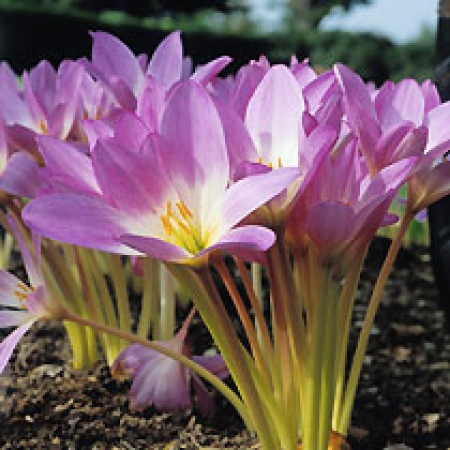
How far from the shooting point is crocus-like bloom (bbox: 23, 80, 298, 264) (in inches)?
31.0

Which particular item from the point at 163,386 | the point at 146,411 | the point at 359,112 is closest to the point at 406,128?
the point at 359,112

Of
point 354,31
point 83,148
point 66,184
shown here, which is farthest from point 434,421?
point 354,31

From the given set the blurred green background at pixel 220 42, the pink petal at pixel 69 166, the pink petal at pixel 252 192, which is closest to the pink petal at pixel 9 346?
the pink petal at pixel 69 166

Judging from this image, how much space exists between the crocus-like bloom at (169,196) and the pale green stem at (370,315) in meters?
0.26

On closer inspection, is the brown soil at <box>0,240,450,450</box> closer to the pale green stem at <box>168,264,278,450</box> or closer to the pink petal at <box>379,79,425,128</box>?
the pale green stem at <box>168,264,278,450</box>

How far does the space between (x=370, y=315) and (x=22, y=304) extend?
418 millimetres

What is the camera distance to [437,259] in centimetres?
165

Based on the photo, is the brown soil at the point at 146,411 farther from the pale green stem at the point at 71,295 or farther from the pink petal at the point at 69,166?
the pink petal at the point at 69,166

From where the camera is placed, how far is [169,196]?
0.83 metres

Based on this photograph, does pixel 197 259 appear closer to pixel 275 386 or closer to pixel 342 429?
pixel 275 386

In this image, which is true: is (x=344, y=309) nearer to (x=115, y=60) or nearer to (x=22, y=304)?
(x=22, y=304)

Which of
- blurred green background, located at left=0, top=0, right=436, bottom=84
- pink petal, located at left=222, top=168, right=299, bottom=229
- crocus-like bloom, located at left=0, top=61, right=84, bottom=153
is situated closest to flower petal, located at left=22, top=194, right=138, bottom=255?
pink petal, located at left=222, top=168, right=299, bottom=229

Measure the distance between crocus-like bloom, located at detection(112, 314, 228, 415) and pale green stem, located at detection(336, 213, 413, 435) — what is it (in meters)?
0.22

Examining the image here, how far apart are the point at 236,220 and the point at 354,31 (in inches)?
443
